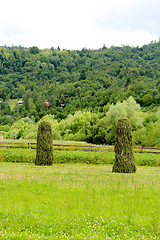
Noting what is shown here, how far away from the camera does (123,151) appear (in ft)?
61.9

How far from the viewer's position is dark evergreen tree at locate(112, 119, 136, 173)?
18.7 m

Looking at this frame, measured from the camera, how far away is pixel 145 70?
160375mm

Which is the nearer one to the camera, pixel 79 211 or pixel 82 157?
pixel 79 211

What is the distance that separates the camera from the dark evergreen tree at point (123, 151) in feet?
61.4

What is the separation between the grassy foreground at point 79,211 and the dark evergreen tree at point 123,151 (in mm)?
6293

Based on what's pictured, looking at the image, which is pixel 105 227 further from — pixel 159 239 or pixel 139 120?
pixel 139 120

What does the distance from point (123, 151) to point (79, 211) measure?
34.7ft

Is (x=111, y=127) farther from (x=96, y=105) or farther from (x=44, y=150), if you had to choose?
(x=96, y=105)

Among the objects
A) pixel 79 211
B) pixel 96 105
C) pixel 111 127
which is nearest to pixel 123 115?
pixel 111 127

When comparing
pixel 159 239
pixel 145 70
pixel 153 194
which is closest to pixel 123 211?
pixel 159 239

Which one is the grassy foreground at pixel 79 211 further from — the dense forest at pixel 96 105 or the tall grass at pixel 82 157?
the dense forest at pixel 96 105

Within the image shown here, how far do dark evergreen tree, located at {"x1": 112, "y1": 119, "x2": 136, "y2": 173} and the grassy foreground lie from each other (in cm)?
629

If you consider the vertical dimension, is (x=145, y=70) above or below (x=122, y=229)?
above

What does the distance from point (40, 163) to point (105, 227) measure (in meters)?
16.1
